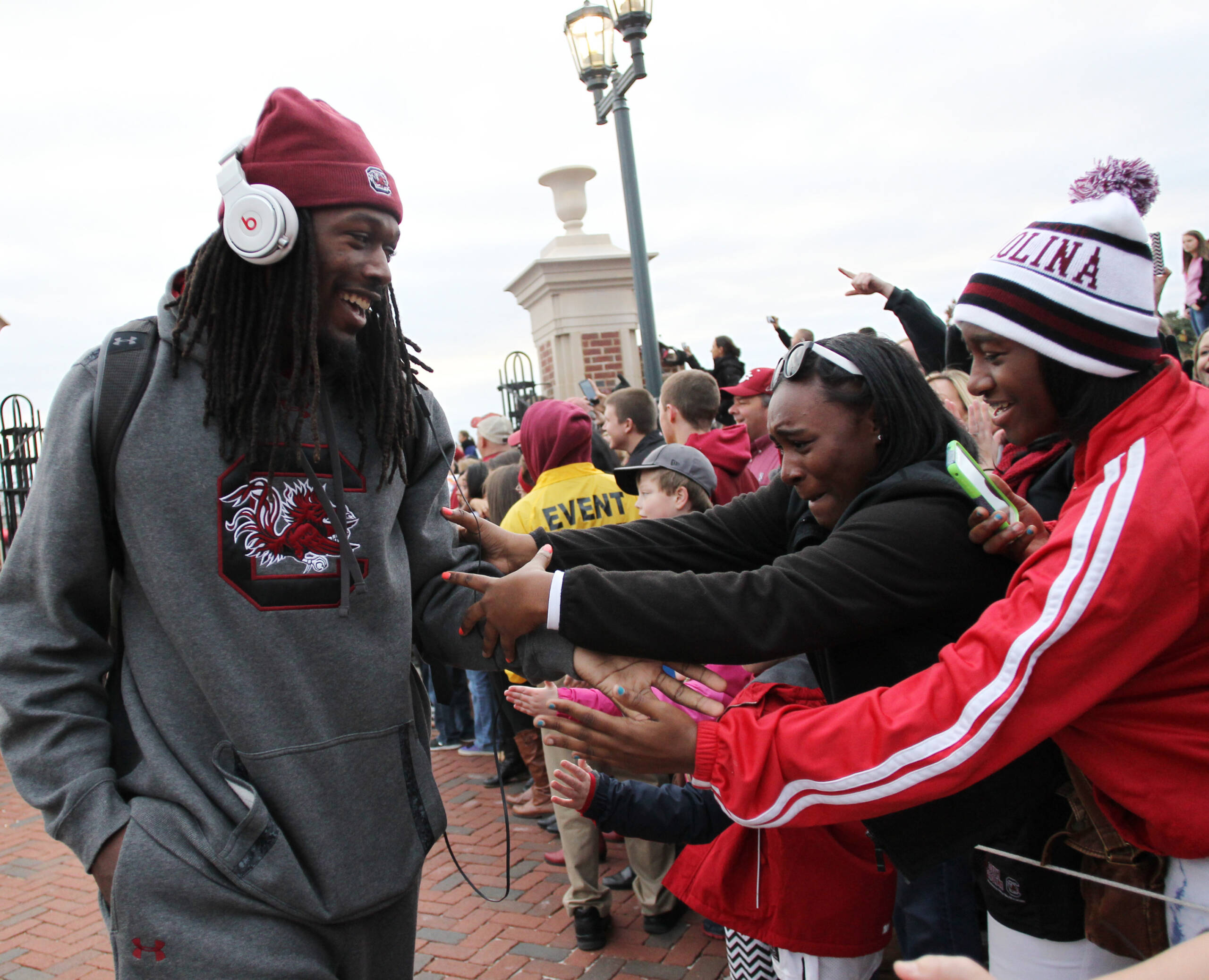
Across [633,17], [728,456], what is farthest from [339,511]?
[633,17]

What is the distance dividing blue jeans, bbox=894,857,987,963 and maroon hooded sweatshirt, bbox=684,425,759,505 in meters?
2.36

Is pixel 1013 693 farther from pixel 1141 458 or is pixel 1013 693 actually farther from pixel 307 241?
pixel 307 241

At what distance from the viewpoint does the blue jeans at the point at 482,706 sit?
658 centimetres

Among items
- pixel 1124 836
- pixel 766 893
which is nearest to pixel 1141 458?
pixel 1124 836

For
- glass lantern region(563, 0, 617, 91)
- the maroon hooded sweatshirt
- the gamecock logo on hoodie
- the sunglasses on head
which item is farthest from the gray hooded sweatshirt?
glass lantern region(563, 0, 617, 91)

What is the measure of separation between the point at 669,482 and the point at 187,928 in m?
2.74

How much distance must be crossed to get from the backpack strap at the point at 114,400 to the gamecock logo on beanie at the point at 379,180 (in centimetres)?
52

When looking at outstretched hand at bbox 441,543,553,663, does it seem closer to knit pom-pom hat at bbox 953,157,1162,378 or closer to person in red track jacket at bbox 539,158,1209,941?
person in red track jacket at bbox 539,158,1209,941

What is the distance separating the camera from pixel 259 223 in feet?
5.62

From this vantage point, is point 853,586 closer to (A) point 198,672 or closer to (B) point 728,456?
(A) point 198,672

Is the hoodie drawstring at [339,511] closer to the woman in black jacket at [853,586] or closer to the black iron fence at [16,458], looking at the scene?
the woman in black jacket at [853,586]

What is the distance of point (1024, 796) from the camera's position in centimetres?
195

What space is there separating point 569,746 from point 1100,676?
1.05 meters

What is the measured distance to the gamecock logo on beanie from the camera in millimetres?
1832
